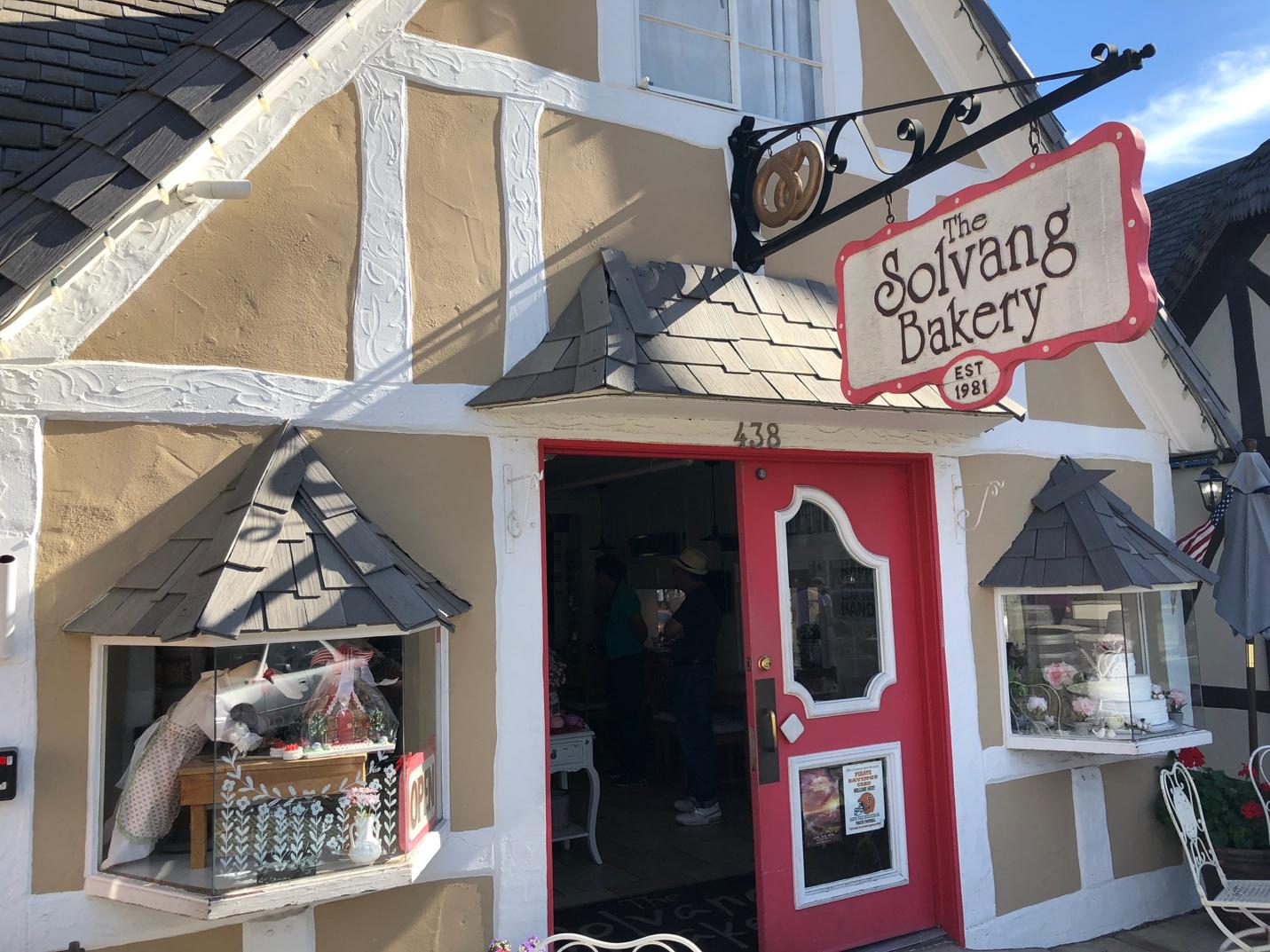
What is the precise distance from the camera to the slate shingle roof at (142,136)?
3236mm

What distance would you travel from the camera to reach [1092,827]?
5.63 metres

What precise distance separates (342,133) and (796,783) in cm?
371

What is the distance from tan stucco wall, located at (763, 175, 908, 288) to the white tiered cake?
265cm

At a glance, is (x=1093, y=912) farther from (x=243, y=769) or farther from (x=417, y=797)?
(x=243, y=769)

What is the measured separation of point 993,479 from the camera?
560cm

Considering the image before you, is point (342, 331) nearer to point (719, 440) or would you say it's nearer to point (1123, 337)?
point (719, 440)

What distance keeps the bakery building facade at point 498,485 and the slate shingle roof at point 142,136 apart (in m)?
0.02

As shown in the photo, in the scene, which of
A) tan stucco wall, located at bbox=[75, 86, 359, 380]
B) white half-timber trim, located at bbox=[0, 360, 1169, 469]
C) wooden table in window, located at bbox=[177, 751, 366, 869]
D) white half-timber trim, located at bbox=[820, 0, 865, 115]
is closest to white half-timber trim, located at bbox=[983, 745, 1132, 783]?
white half-timber trim, located at bbox=[0, 360, 1169, 469]

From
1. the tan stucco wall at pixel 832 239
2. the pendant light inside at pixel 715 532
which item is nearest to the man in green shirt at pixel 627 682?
the pendant light inside at pixel 715 532

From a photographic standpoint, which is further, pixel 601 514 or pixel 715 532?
pixel 601 514

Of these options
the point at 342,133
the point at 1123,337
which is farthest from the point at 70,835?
Answer: the point at 1123,337

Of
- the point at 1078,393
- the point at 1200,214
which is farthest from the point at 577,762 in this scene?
the point at 1200,214

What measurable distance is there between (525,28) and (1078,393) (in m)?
3.92

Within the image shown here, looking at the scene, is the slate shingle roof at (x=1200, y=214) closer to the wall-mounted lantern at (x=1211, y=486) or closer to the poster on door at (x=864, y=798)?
the wall-mounted lantern at (x=1211, y=486)
